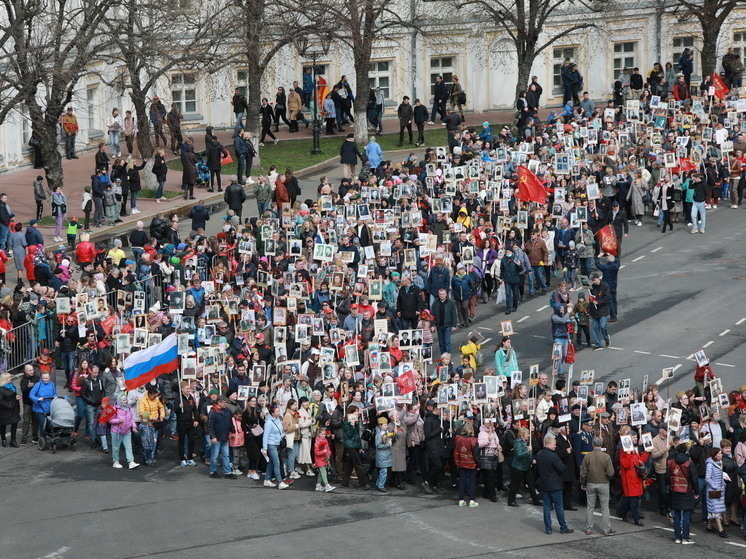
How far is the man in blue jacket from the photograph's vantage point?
23844 millimetres

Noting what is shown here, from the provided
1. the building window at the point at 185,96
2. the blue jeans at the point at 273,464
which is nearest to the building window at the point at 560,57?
the building window at the point at 185,96

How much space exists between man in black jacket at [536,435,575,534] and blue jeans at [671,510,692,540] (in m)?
1.47

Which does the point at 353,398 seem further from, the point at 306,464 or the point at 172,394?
the point at 172,394

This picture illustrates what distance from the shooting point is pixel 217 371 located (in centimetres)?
Answer: 2581

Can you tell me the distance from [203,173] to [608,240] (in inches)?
609

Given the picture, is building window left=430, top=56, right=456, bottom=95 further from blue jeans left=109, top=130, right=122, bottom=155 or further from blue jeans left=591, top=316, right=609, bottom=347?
blue jeans left=591, top=316, right=609, bottom=347

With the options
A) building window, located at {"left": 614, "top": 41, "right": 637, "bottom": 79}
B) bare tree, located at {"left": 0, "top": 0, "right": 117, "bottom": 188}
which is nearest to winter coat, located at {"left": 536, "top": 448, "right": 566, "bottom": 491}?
bare tree, located at {"left": 0, "top": 0, "right": 117, "bottom": 188}

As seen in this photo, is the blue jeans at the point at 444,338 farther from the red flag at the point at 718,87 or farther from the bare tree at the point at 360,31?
the red flag at the point at 718,87

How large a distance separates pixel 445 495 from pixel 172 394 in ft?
17.4

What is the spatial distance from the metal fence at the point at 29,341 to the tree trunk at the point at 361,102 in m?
19.4

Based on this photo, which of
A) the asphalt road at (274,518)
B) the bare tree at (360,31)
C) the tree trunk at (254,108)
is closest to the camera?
the asphalt road at (274,518)

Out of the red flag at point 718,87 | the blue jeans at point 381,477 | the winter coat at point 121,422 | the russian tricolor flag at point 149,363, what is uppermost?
the red flag at point 718,87

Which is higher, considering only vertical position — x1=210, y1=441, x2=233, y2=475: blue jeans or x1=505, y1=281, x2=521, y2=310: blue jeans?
x1=505, y1=281, x2=521, y2=310: blue jeans

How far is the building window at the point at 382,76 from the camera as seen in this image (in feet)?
181
